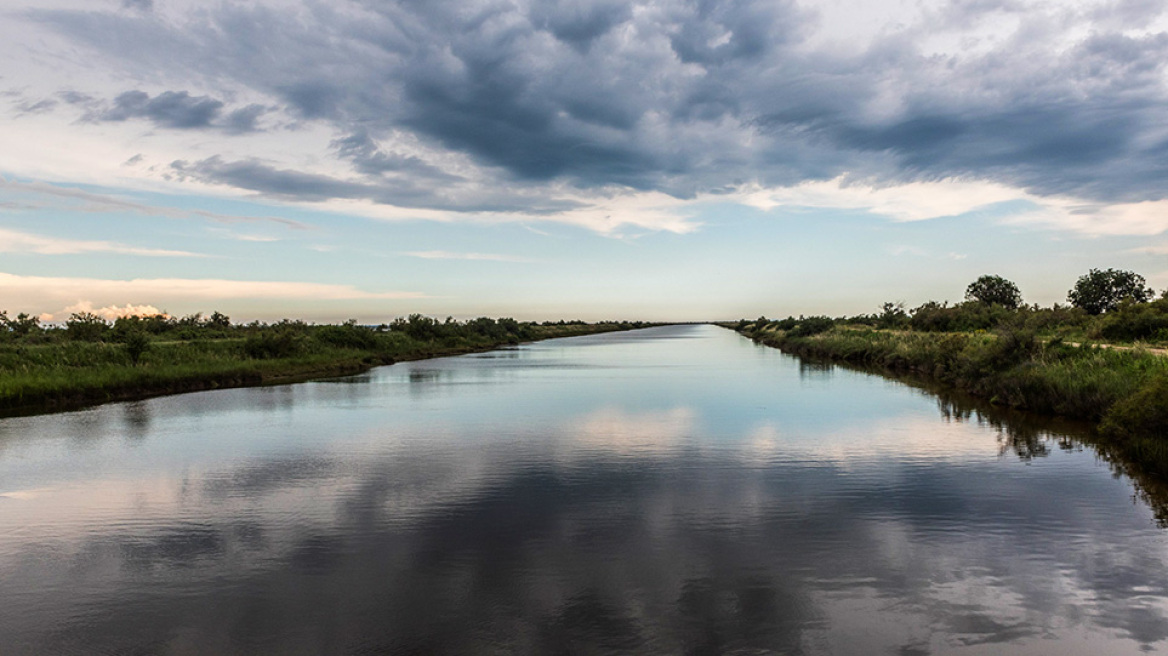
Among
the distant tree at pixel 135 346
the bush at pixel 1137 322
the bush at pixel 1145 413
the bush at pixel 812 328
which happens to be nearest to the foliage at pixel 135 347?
the distant tree at pixel 135 346

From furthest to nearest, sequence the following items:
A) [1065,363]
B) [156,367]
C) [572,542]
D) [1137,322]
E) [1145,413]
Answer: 1. [1137,322]
2. [156,367]
3. [1065,363]
4. [1145,413]
5. [572,542]

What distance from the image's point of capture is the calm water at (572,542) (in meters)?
7.52

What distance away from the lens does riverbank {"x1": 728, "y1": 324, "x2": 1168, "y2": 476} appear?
15.5 meters

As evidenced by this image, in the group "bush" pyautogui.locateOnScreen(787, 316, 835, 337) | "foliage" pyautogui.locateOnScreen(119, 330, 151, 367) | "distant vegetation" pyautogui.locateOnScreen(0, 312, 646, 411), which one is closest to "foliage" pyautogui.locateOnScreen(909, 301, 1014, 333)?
"bush" pyautogui.locateOnScreen(787, 316, 835, 337)

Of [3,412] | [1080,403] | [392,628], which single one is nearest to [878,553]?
[392,628]

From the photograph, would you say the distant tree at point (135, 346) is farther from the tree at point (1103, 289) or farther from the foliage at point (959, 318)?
the tree at point (1103, 289)

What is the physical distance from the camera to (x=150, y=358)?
117ft

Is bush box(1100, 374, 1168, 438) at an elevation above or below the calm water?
above

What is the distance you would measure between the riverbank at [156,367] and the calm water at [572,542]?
7722mm

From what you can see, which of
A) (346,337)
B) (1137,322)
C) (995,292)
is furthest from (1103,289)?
(346,337)

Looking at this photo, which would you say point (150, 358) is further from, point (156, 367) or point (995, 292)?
point (995, 292)

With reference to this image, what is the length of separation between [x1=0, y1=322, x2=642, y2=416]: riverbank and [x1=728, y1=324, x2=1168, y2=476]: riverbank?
35.9 meters

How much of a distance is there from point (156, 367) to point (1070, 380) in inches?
1596

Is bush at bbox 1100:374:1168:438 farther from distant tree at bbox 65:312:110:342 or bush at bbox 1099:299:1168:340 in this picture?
distant tree at bbox 65:312:110:342
